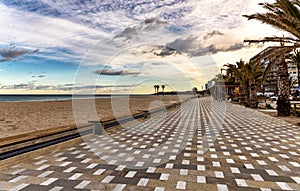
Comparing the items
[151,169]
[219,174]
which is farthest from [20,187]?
[219,174]

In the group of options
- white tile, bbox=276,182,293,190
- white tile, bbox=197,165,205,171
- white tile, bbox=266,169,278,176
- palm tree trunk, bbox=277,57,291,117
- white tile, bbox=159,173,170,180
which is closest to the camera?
white tile, bbox=276,182,293,190

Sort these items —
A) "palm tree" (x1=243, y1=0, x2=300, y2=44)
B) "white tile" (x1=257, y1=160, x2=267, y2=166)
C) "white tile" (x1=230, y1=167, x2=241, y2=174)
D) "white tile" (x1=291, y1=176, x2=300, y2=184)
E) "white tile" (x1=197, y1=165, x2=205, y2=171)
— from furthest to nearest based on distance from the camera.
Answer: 1. "palm tree" (x1=243, y1=0, x2=300, y2=44)
2. "white tile" (x1=257, y1=160, x2=267, y2=166)
3. "white tile" (x1=197, y1=165, x2=205, y2=171)
4. "white tile" (x1=230, y1=167, x2=241, y2=174)
5. "white tile" (x1=291, y1=176, x2=300, y2=184)

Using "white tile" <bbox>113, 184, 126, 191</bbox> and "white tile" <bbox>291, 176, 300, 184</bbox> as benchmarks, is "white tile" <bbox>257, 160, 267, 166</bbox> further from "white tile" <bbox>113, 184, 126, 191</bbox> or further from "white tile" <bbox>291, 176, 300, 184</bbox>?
"white tile" <bbox>113, 184, 126, 191</bbox>

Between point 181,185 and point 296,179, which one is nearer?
point 181,185

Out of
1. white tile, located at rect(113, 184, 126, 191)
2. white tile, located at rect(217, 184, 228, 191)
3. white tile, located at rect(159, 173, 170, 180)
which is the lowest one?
white tile, located at rect(217, 184, 228, 191)

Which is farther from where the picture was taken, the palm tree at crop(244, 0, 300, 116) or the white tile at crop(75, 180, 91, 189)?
the palm tree at crop(244, 0, 300, 116)

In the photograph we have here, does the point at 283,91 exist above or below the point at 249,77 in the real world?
below

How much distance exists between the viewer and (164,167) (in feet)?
11.8

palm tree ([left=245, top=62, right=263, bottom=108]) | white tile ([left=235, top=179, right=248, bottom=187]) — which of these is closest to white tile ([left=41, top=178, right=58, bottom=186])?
white tile ([left=235, top=179, right=248, bottom=187])

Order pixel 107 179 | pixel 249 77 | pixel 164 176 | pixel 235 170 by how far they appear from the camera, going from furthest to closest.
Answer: pixel 249 77, pixel 235 170, pixel 164 176, pixel 107 179

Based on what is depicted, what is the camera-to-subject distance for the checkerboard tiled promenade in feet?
9.51

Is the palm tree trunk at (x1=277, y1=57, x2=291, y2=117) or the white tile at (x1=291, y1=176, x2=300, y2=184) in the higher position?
the palm tree trunk at (x1=277, y1=57, x2=291, y2=117)

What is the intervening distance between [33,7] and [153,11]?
4572 millimetres

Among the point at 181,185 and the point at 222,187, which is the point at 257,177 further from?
the point at 181,185
